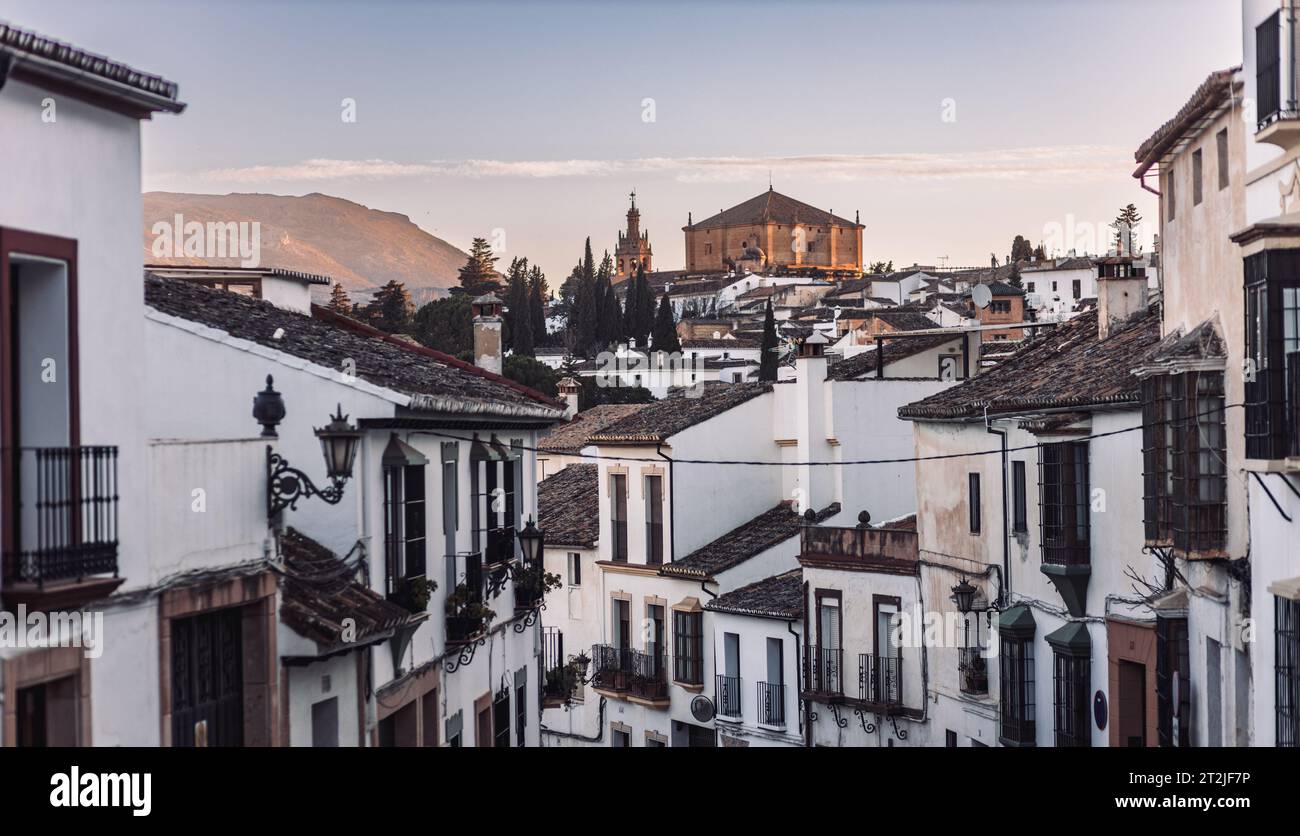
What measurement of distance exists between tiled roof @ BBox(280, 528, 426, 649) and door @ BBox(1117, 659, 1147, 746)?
846 cm

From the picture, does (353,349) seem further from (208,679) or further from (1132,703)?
(1132,703)

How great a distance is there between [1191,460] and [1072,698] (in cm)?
663

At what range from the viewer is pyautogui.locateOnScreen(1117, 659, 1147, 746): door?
2112 centimetres

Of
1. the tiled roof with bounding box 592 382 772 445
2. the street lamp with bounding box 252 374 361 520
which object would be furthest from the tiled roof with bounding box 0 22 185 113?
the tiled roof with bounding box 592 382 772 445

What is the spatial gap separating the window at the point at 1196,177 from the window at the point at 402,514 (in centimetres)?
843

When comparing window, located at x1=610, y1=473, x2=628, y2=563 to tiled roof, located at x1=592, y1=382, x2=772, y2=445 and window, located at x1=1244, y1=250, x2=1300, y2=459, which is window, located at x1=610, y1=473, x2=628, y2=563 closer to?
tiled roof, located at x1=592, y1=382, x2=772, y2=445

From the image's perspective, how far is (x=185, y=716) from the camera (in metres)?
13.8

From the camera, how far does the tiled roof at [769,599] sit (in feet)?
106

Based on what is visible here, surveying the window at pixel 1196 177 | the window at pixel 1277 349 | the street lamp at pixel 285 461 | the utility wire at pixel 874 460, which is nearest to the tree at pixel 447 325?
the utility wire at pixel 874 460

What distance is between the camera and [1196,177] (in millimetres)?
18625

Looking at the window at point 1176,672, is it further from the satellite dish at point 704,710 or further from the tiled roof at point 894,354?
the tiled roof at point 894,354

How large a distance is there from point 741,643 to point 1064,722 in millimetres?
10640

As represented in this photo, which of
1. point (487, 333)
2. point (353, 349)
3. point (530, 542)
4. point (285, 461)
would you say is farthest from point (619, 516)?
point (285, 461)

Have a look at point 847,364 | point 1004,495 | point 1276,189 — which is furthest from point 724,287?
point 1276,189
